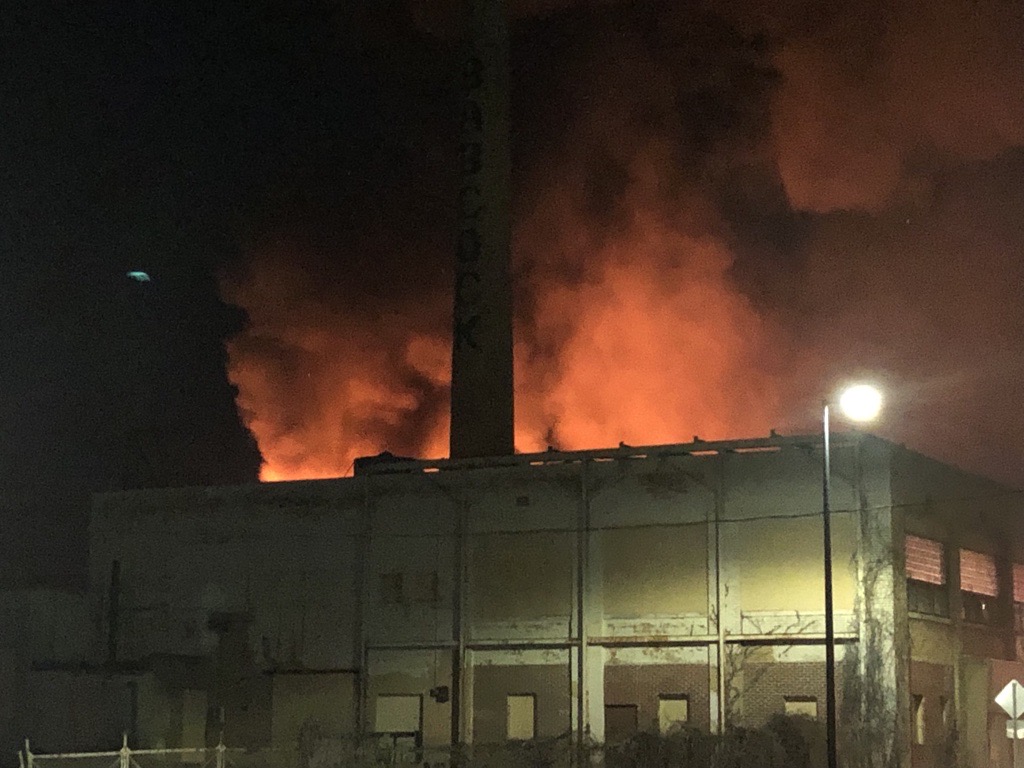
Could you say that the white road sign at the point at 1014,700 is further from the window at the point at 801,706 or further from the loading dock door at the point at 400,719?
the loading dock door at the point at 400,719

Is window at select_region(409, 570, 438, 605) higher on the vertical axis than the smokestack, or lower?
lower

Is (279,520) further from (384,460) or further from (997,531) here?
(997,531)

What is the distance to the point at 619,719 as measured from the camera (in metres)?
30.4

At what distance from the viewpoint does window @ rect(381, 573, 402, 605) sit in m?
33.6

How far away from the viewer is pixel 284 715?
112ft

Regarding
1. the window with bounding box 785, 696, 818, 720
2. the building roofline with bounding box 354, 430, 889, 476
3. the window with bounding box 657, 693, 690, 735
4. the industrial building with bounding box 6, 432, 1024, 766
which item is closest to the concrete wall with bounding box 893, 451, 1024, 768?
the industrial building with bounding box 6, 432, 1024, 766

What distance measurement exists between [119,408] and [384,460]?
930 inches

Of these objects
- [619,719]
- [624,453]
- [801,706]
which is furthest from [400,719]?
[801,706]

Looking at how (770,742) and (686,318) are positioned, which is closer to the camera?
(770,742)

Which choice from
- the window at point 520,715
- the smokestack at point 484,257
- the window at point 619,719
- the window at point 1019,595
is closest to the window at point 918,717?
the window at point 619,719

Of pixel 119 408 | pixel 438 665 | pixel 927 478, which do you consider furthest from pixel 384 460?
pixel 119 408

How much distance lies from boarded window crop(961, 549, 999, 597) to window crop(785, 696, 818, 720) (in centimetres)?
567

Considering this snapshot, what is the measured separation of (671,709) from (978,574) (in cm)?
844

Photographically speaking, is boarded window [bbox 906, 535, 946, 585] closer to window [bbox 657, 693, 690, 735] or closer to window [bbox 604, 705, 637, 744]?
window [bbox 657, 693, 690, 735]
